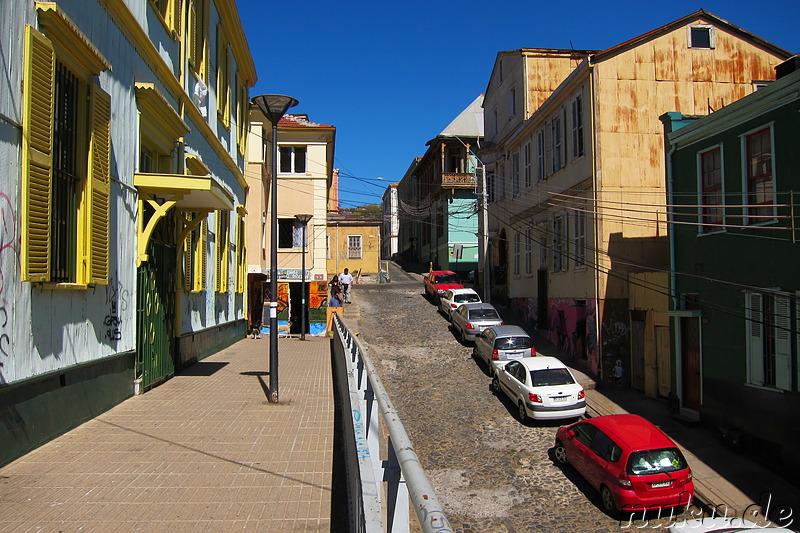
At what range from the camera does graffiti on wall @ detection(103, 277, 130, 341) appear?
30.7 feet

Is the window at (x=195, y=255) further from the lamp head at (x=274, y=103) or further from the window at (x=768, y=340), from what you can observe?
the window at (x=768, y=340)

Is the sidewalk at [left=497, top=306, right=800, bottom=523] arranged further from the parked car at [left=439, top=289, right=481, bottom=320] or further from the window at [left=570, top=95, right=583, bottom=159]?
the parked car at [left=439, top=289, right=481, bottom=320]

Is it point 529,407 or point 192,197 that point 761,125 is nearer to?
point 529,407

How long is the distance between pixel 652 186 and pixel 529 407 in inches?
412

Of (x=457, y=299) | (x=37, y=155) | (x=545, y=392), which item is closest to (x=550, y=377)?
(x=545, y=392)

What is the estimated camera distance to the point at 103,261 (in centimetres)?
892

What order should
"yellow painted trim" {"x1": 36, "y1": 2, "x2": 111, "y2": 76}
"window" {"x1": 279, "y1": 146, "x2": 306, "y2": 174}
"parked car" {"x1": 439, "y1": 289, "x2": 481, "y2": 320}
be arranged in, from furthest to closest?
1. "window" {"x1": 279, "y1": 146, "x2": 306, "y2": 174}
2. "parked car" {"x1": 439, "y1": 289, "x2": 481, "y2": 320}
3. "yellow painted trim" {"x1": 36, "y1": 2, "x2": 111, "y2": 76}

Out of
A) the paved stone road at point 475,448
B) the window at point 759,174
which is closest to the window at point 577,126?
the window at point 759,174

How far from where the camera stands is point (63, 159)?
26.0 ft

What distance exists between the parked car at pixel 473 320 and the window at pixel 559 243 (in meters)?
3.26

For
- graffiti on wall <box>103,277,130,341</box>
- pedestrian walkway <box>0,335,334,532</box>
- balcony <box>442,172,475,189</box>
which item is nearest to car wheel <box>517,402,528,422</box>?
pedestrian walkway <box>0,335,334,532</box>

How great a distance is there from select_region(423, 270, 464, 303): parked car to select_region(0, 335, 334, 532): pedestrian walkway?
82.1ft

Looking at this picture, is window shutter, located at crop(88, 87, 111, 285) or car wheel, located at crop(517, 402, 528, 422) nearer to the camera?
window shutter, located at crop(88, 87, 111, 285)

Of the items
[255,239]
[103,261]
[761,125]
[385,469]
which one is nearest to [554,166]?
[761,125]
